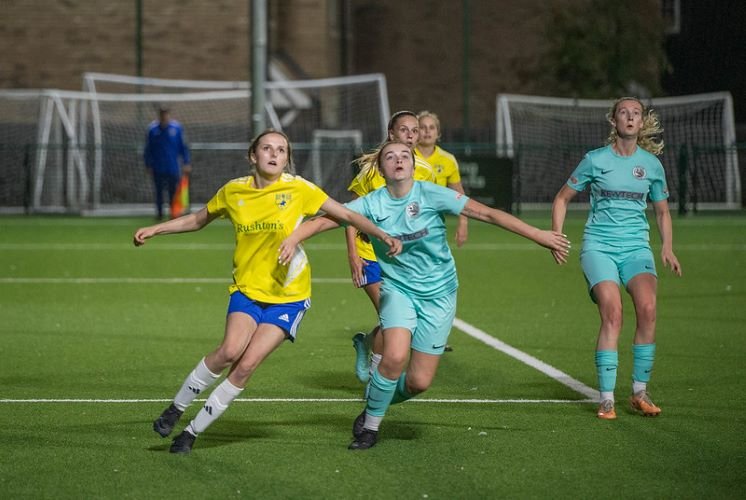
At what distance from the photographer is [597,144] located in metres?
31.1

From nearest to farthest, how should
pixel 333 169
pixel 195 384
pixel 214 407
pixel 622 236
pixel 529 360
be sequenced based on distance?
pixel 214 407, pixel 195 384, pixel 622 236, pixel 529 360, pixel 333 169

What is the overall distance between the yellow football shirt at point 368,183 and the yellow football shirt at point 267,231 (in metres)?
1.54

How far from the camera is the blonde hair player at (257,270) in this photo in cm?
686

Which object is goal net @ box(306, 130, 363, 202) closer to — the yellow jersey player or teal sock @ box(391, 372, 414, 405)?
the yellow jersey player

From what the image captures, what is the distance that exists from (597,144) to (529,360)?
71.1 ft

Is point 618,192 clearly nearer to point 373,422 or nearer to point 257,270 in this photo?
point 373,422

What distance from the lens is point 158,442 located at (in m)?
7.07

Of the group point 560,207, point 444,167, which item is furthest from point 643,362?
point 444,167

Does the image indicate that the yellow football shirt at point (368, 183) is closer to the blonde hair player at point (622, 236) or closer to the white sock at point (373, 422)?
the blonde hair player at point (622, 236)

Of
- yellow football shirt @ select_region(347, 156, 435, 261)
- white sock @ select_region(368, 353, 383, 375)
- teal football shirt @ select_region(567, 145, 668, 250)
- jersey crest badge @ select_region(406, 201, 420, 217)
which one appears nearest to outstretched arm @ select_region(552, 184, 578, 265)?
teal football shirt @ select_region(567, 145, 668, 250)

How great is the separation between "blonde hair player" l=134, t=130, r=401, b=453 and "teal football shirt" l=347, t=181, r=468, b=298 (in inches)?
8.7

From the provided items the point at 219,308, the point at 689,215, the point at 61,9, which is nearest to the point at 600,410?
the point at 219,308

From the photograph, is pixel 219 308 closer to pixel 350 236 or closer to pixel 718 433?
pixel 350 236

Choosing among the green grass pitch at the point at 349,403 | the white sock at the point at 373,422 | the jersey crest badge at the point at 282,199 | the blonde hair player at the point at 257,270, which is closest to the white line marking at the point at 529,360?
the green grass pitch at the point at 349,403
